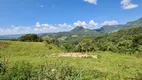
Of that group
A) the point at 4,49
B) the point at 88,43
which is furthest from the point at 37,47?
the point at 88,43

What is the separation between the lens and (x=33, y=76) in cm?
765

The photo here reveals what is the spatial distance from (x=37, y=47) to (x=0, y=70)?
110ft

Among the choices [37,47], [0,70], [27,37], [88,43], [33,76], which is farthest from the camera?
[27,37]

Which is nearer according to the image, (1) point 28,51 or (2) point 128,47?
(1) point 28,51

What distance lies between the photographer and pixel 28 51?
1535 inches

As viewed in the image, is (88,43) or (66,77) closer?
(66,77)

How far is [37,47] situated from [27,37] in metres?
30.3

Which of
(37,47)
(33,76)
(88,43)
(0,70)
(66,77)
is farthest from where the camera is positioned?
(88,43)

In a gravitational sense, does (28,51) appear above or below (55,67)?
below

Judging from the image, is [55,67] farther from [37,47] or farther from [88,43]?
[88,43]

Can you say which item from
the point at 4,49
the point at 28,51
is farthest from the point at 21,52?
the point at 4,49

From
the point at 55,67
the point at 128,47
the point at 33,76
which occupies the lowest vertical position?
the point at 128,47

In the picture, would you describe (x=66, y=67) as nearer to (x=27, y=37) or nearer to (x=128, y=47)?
(x=128, y=47)

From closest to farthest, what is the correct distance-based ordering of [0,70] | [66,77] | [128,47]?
[66,77]
[0,70]
[128,47]
